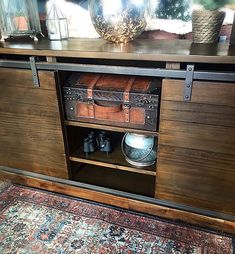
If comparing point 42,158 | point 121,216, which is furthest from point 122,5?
point 121,216

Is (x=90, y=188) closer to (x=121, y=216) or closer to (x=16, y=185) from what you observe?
(x=121, y=216)

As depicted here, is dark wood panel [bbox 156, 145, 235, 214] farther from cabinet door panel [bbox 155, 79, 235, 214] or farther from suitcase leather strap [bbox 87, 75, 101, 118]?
suitcase leather strap [bbox 87, 75, 101, 118]

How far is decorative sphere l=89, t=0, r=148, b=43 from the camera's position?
1.10m

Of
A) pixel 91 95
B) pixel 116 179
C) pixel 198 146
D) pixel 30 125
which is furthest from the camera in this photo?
pixel 116 179

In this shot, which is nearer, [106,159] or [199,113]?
[199,113]

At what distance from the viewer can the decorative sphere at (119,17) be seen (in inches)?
43.3

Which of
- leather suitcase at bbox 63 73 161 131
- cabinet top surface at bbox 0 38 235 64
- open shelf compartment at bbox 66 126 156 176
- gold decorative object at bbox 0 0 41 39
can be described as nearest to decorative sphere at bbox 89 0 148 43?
cabinet top surface at bbox 0 38 235 64

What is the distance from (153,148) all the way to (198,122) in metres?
0.37

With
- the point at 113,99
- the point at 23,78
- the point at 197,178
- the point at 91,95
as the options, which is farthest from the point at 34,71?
A: the point at 197,178

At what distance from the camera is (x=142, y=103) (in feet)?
3.56

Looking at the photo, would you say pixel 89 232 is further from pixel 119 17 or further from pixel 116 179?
pixel 119 17

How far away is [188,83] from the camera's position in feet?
3.08

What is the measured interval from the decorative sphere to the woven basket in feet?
0.77

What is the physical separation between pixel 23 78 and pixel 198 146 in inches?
32.9
